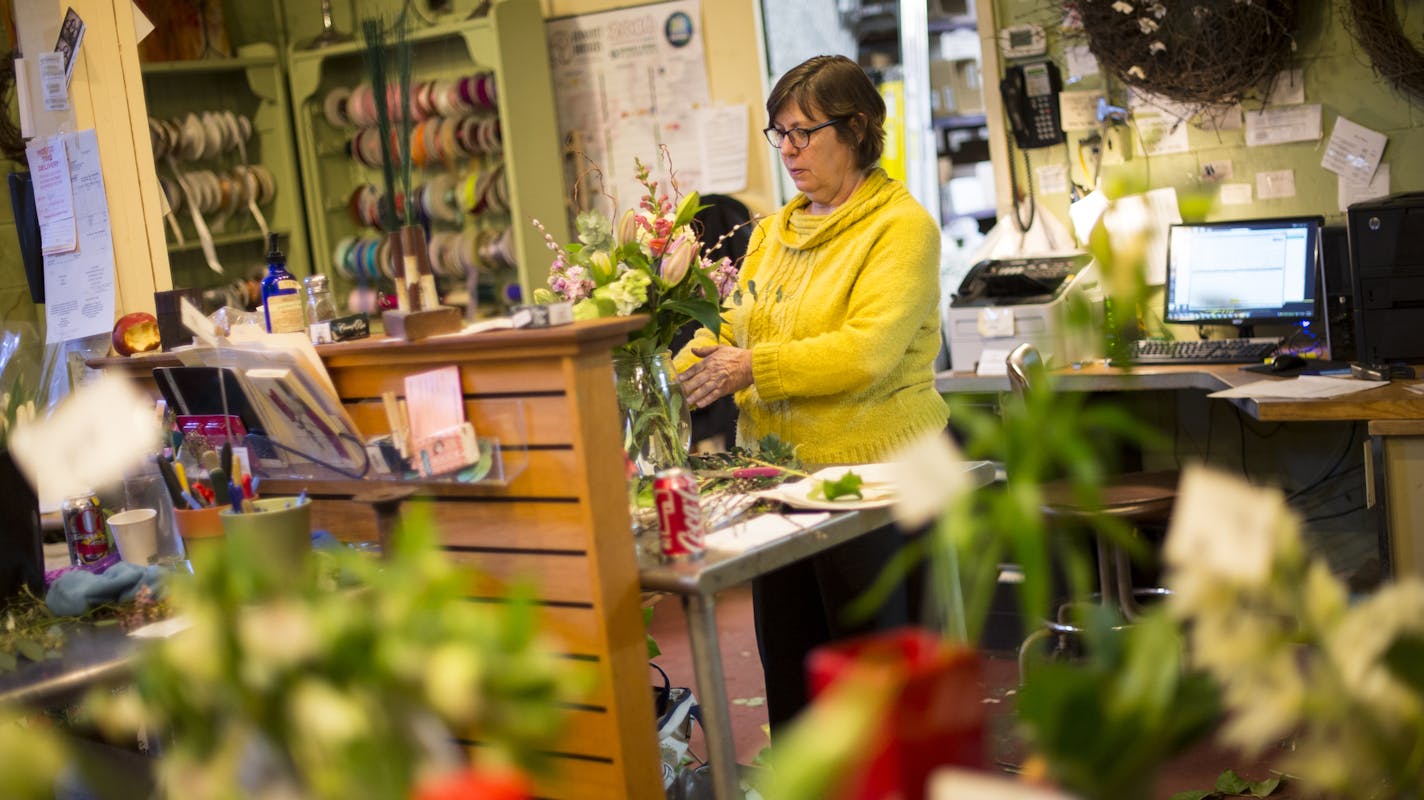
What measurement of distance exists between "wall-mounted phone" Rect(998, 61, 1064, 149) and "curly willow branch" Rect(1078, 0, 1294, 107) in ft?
0.63

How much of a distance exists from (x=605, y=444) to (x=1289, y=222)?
294cm

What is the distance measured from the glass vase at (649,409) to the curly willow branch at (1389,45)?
2672mm

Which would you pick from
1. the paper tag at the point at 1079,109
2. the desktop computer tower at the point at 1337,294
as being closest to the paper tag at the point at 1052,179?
the paper tag at the point at 1079,109

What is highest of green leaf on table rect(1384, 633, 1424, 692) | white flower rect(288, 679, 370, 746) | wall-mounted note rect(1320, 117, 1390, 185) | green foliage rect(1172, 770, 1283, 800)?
wall-mounted note rect(1320, 117, 1390, 185)

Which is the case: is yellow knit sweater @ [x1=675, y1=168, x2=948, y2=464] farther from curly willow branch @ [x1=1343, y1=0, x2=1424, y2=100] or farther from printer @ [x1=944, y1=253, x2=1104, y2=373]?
curly willow branch @ [x1=1343, y1=0, x2=1424, y2=100]

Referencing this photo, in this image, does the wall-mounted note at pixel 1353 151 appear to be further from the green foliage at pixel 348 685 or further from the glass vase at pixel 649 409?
the green foliage at pixel 348 685

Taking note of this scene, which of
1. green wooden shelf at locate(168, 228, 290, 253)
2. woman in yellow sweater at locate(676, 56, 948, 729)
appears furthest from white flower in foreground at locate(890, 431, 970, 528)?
green wooden shelf at locate(168, 228, 290, 253)

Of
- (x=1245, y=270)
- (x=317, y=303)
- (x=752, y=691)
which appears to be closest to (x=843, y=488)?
(x=317, y=303)

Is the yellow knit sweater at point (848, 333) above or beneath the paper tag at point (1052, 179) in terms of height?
beneath

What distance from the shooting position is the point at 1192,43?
13.6ft

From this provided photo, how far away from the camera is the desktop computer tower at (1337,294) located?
12.5 ft

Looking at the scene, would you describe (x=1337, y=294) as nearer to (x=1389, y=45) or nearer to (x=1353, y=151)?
(x=1353, y=151)

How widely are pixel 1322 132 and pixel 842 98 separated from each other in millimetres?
2121

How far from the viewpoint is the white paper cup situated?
7.48 ft
